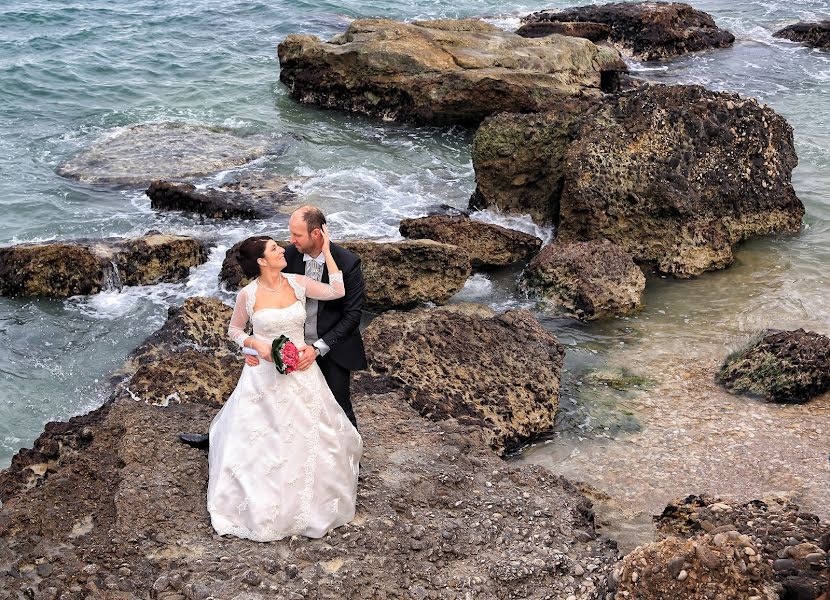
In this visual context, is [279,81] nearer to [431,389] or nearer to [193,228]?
[193,228]

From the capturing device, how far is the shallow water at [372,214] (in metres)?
8.89

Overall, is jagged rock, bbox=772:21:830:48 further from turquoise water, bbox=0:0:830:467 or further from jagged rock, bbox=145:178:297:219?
jagged rock, bbox=145:178:297:219

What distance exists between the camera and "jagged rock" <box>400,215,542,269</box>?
42.7ft

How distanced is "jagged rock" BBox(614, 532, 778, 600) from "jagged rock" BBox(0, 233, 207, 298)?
9307mm

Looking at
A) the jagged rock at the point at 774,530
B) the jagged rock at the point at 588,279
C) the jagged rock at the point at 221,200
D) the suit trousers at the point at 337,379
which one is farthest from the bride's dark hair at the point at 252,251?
the jagged rock at the point at 221,200

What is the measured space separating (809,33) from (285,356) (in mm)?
25001

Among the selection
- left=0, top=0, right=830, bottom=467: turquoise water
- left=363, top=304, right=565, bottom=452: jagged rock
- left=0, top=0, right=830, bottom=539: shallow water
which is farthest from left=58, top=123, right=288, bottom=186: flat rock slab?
left=363, top=304, right=565, bottom=452: jagged rock

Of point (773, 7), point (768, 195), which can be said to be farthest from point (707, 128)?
point (773, 7)

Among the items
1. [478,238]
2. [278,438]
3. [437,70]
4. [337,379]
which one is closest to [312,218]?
[337,379]

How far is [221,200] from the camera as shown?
598 inches

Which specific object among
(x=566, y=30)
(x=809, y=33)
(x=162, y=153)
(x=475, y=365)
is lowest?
(x=162, y=153)

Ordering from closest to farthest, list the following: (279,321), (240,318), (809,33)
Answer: (279,321), (240,318), (809,33)

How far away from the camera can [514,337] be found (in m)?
9.81

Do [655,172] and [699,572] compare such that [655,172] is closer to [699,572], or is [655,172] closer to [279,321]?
[279,321]
